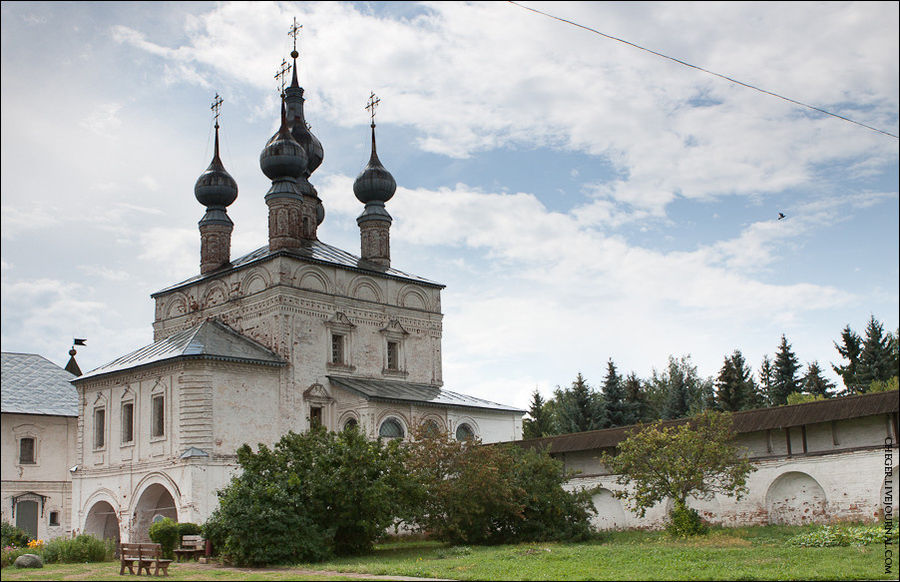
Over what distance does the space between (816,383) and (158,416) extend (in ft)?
91.3

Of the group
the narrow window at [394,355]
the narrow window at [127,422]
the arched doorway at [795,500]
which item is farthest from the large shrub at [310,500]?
the narrow window at [394,355]

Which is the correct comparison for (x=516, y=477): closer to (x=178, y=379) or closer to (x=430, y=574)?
(x=430, y=574)

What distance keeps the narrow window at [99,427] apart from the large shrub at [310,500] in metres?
8.52

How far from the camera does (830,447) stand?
1972 cm

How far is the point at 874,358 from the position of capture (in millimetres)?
33000

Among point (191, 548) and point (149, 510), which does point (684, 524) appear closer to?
point (191, 548)

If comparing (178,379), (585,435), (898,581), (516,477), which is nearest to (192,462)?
(178,379)

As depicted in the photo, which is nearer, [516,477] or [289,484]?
[289,484]

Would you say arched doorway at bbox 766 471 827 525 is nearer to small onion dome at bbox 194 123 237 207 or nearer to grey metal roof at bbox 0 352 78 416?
small onion dome at bbox 194 123 237 207

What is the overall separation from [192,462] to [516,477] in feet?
27.0

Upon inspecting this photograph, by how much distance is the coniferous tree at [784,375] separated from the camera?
36.7 metres

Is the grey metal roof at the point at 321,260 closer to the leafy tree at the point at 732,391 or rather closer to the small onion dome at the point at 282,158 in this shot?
the small onion dome at the point at 282,158

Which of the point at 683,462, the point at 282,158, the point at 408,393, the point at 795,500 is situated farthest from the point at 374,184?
the point at 795,500

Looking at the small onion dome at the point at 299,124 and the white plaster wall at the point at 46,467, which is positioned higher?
the small onion dome at the point at 299,124
